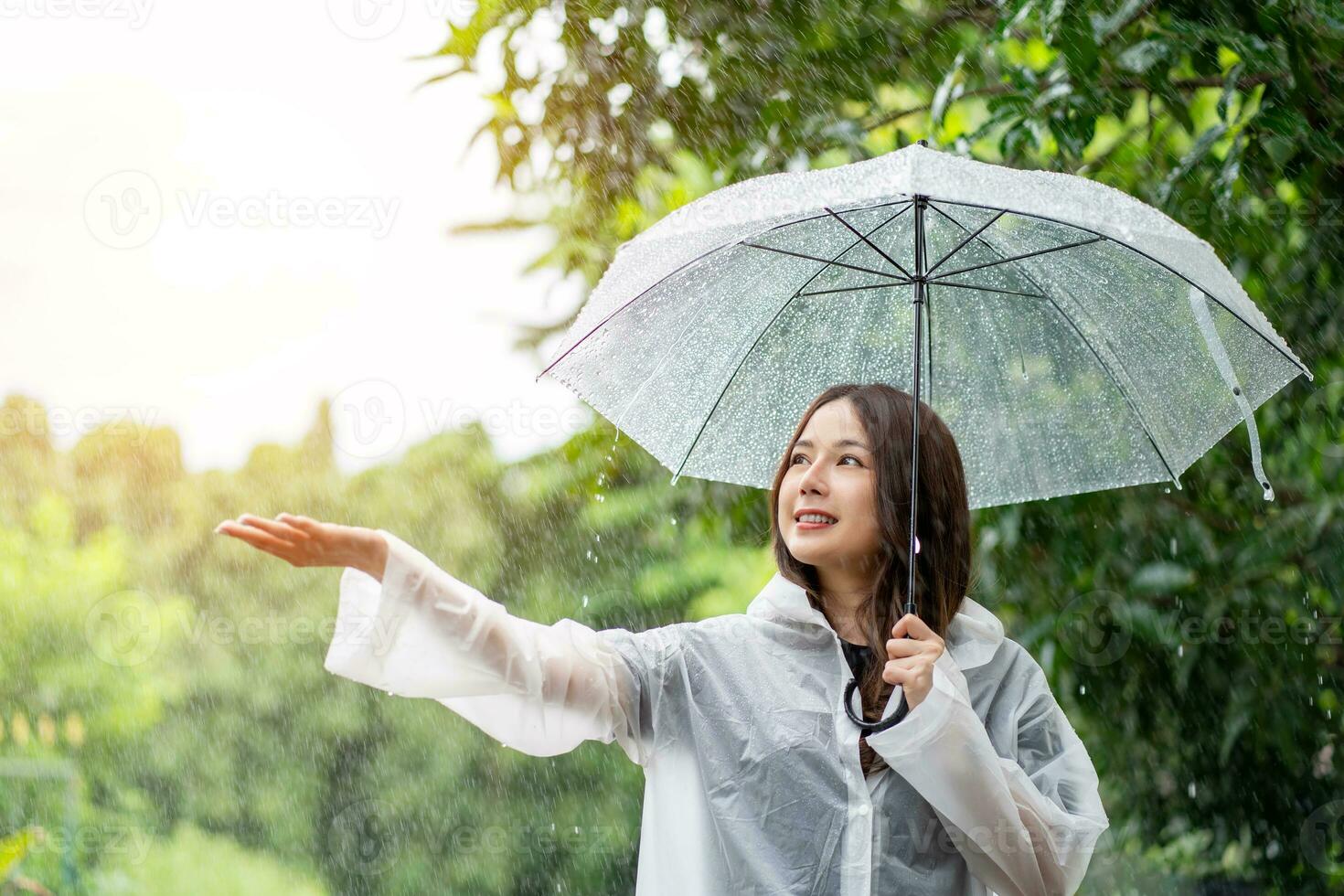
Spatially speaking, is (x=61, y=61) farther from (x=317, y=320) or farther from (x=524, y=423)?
(x=524, y=423)

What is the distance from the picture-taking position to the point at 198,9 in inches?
204

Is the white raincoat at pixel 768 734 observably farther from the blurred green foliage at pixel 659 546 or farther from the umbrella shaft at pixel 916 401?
the blurred green foliage at pixel 659 546

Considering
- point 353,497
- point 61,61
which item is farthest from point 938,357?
point 61,61

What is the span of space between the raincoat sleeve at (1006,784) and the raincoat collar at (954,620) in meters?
0.07

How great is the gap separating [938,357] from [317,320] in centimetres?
363

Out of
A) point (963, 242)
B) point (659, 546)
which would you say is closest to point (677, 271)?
point (963, 242)

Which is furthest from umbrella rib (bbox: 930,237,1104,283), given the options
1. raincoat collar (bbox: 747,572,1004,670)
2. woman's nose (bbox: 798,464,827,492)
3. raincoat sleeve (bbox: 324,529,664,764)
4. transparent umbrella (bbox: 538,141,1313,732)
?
raincoat sleeve (bbox: 324,529,664,764)

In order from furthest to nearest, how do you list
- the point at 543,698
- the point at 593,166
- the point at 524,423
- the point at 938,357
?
1. the point at 524,423
2. the point at 593,166
3. the point at 938,357
4. the point at 543,698

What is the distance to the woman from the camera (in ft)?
4.47

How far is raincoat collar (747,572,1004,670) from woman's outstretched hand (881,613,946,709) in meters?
0.16

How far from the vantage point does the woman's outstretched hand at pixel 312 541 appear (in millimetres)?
1212

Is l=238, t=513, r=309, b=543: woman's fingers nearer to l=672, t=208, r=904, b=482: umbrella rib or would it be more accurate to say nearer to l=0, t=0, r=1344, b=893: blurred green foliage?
l=672, t=208, r=904, b=482: umbrella rib

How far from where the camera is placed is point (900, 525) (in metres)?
1.63

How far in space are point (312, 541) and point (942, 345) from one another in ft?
3.25
